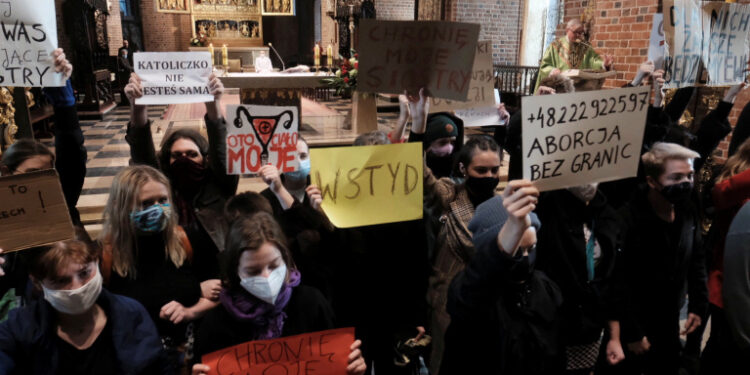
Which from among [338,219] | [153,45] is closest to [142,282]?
[338,219]

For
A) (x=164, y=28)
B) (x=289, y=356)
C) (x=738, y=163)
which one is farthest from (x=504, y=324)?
(x=164, y=28)

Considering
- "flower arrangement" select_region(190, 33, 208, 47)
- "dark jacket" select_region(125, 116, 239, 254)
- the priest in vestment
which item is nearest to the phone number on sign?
"dark jacket" select_region(125, 116, 239, 254)

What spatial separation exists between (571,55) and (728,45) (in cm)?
224

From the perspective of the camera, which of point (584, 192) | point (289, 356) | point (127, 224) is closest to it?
point (289, 356)

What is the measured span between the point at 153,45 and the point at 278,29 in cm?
579

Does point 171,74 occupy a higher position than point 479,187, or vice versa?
point 171,74

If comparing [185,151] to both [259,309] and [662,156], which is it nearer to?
[259,309]

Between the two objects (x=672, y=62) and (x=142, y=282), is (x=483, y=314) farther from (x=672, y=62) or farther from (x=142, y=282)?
(x=672, y=62)

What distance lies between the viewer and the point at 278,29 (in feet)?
80.6

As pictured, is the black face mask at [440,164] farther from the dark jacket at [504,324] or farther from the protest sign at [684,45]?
the protest sign at [684,45]

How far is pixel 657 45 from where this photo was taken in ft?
10.8

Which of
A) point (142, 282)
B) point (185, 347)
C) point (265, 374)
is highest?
point (142, 282)

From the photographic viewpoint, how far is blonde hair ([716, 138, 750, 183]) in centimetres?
267

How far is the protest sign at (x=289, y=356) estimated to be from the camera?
66.2 inches
